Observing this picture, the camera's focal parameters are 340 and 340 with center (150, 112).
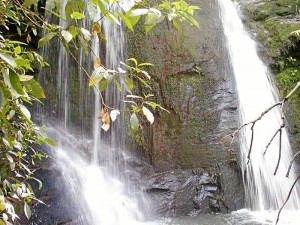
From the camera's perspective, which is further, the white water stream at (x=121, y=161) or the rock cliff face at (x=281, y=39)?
the rock cliff face at (x=281, y=39)

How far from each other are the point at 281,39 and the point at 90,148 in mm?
5231

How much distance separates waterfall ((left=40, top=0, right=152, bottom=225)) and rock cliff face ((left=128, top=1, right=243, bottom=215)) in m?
0.39

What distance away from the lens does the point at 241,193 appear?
222 inches

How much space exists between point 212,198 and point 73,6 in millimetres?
4696

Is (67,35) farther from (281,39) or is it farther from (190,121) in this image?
(281,39)

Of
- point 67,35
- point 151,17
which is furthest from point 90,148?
point 151,17

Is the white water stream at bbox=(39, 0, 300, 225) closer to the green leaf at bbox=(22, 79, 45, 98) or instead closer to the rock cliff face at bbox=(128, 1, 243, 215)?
the rock cliff face at bbox=(128, 1, 243, 215)

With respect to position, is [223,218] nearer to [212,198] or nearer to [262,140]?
[212,198]

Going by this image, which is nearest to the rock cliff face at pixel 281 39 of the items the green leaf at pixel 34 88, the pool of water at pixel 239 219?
the pool of water at pixel 239 219

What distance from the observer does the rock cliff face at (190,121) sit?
18.3 ft

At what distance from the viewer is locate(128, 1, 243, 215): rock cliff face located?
5.59 m

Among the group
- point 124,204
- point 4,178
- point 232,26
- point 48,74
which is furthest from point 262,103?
point 4,178

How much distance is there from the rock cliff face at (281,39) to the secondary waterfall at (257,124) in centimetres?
24

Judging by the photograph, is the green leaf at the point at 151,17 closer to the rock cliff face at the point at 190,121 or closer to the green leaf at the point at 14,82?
the green leaf at the point at 14,82
